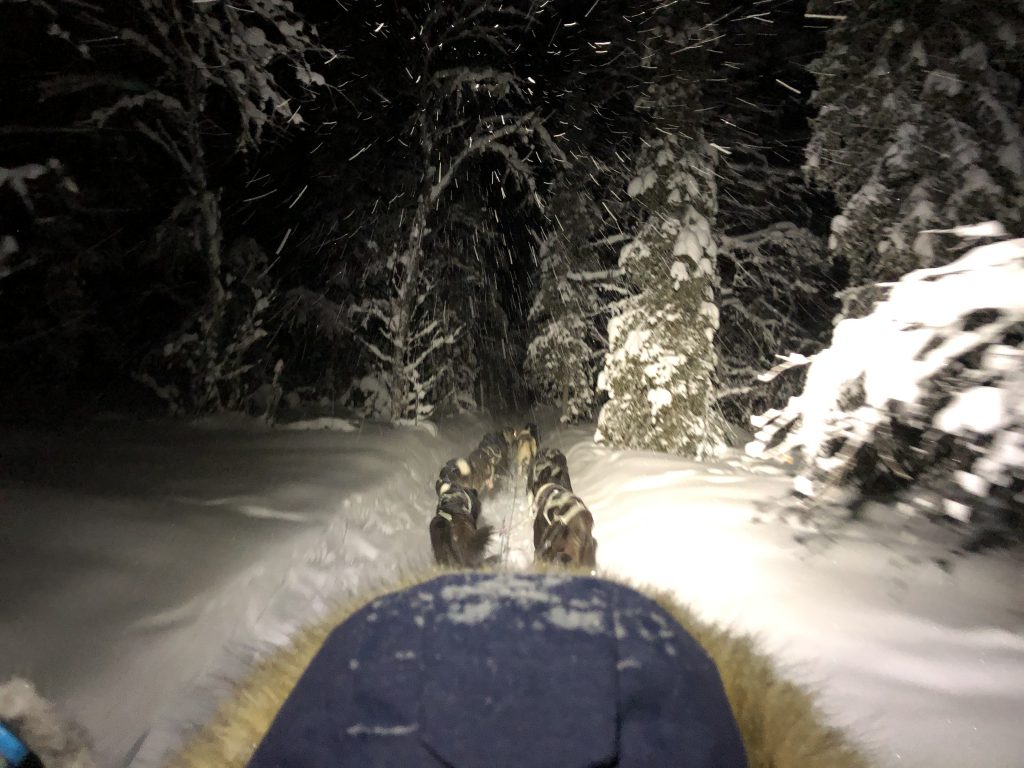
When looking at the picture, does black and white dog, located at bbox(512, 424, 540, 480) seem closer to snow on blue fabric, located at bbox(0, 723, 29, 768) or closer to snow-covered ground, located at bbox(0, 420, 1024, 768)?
snow-covered ground, located at bbox(0, 420, 1024, 768)

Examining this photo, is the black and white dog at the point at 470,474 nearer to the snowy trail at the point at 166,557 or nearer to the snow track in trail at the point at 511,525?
the snow track in trail at the point at 511,525

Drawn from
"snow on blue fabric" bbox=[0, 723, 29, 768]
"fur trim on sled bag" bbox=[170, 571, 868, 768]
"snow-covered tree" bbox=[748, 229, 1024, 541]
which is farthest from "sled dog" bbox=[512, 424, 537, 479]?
"snow on blue fabric" bbox=[0, 723, 29, 768]

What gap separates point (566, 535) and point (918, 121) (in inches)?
232

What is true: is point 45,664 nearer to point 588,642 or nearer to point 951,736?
point 588,642

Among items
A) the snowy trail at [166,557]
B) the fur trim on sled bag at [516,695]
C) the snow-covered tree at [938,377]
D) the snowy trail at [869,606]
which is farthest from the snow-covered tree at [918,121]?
the snowy trail at [166,557]

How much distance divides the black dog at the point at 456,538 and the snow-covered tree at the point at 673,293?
4.34m

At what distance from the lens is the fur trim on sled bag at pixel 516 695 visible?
1498 millimetres

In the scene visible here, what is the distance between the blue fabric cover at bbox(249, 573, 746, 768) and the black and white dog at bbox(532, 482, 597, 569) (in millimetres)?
3644

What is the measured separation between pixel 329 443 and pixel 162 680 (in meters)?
6.31

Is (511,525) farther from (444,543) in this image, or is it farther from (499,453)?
(499,453)

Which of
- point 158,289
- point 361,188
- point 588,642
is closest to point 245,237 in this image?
point 158,289

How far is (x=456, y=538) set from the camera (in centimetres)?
612

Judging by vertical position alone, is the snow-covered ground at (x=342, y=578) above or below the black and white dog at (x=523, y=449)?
above

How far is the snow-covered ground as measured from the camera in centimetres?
297
